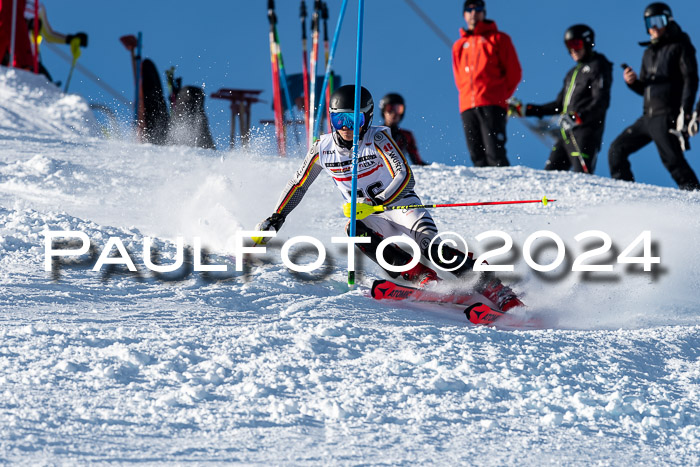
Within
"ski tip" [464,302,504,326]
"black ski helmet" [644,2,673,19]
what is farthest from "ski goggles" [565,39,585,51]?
"ski tip" [464,302,504,326]

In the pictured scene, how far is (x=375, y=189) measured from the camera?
4.78 meters

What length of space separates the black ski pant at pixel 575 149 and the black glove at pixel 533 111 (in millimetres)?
372

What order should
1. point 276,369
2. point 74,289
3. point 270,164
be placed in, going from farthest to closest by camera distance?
point 270,164 → point 74,289 → point 276,369

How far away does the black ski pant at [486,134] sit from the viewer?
27.2 ft

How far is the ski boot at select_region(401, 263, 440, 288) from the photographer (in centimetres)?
471

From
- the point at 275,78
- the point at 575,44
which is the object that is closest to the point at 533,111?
the point at 575,44

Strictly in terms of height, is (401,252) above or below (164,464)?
above

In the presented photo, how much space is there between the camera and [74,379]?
279 centimetres

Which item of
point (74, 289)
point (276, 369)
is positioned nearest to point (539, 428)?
point (276, 369)

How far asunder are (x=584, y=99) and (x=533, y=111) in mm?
846

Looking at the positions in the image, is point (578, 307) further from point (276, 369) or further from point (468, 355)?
point (276, 369)

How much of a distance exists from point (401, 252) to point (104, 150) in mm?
4995

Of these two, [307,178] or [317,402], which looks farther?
[307,178]

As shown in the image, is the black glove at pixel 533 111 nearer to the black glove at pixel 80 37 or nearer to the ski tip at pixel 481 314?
the ski tip at pixel 481 314
